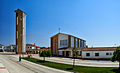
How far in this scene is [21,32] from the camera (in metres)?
81.1

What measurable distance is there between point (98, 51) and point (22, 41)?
55872 mm

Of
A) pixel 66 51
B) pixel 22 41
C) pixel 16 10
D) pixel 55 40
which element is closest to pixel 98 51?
pixel 66 51

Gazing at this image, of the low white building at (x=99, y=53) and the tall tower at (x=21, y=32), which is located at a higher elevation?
the tall tower at (x=21, y=32)

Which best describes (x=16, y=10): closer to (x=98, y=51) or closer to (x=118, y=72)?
Answer: (x=98, y=51)

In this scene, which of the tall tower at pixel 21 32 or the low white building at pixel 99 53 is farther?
the tall tower at pixel 21 32

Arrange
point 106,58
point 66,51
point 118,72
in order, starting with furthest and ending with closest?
1. point 66,51
2. point 106,58
3. point 118,72

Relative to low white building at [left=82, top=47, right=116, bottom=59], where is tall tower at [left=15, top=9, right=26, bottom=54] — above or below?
above

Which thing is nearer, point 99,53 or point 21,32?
point 99,53

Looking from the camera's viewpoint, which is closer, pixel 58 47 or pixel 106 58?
pixel 106 58

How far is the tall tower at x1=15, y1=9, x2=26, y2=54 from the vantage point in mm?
81000

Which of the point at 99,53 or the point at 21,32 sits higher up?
the point at 21,32

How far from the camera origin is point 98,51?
139ft

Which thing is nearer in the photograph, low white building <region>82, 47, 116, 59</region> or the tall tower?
low white building <region>82, 47, 116, 59</region>

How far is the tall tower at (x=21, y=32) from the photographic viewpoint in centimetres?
8100
